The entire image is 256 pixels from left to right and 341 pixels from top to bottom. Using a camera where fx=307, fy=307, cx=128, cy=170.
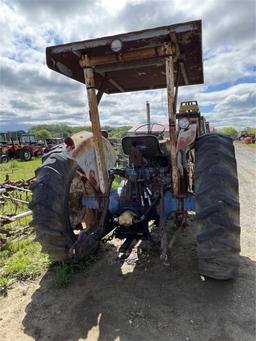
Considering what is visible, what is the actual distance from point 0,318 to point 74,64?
107 inches

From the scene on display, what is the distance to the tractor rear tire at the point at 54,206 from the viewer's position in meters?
3.15

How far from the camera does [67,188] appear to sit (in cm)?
340

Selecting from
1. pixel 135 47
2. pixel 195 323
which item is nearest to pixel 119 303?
pixel 195 323

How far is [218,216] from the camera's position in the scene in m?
2.66

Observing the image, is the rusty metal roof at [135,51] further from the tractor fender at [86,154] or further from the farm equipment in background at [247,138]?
the farm equipment in background at [247,138]

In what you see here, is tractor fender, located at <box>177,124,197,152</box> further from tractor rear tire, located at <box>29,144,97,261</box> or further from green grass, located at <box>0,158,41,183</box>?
green grass, located at <box>0,158,41,183</box>

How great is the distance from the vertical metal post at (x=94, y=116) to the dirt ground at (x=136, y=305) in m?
1.04

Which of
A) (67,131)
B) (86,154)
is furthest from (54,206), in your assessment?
(67,131)

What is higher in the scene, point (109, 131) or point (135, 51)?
point (135, 51)

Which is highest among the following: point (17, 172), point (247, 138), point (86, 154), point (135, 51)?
point (135, 51)

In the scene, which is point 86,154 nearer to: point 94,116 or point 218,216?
point 94,116

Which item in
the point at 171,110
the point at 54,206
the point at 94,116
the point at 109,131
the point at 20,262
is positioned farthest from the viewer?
the point at 109,131

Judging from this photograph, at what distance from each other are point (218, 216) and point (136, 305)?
3.62 feet

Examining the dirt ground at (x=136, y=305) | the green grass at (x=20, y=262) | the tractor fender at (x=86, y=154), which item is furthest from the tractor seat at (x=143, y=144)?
the green grass at (x=20, y=262)
